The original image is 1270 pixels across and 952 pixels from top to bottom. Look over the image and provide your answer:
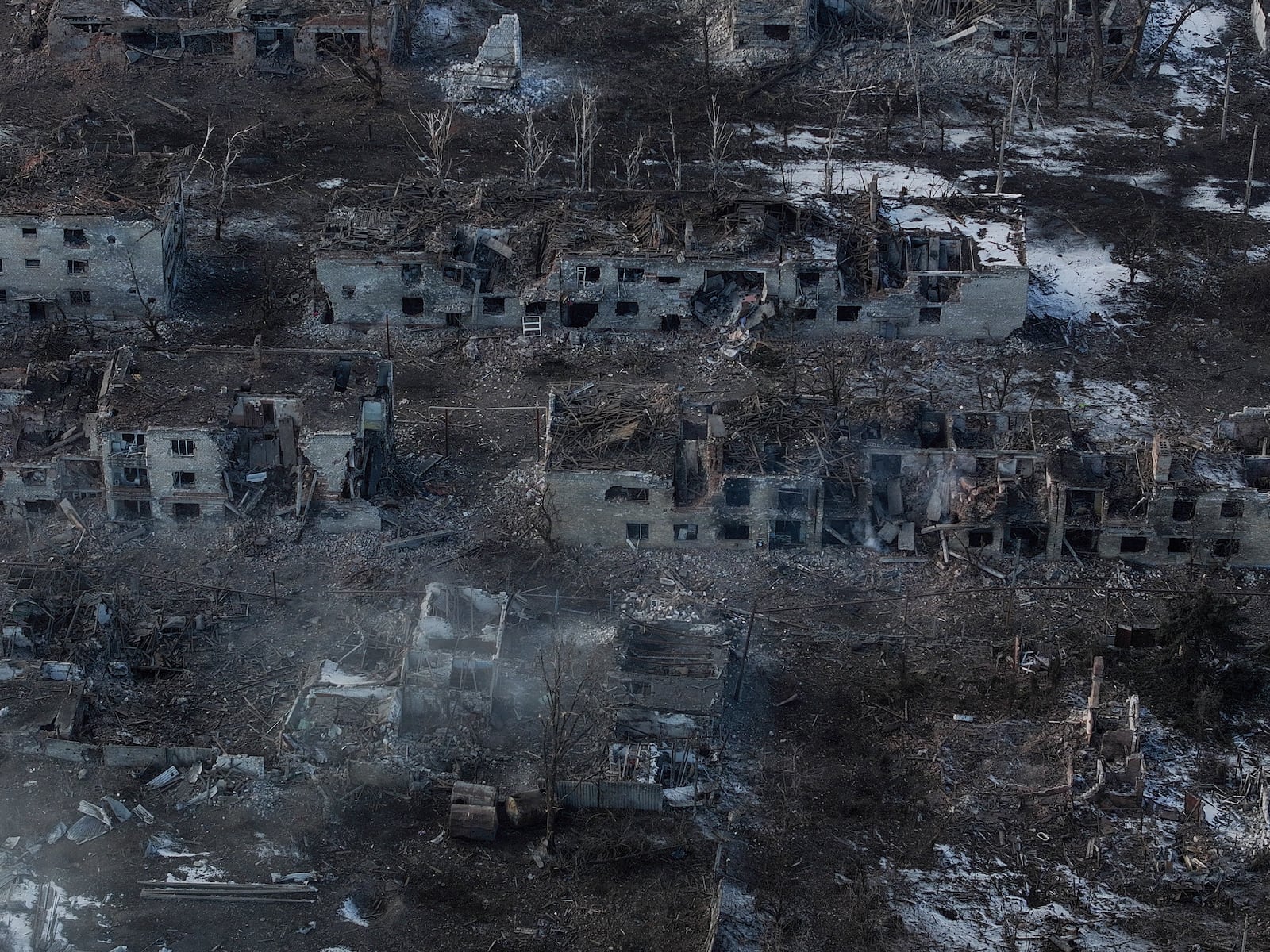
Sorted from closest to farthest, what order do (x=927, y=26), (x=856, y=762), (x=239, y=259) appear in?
(x=856, y=762) < (x=239, y=259) < (x=927, y=26)

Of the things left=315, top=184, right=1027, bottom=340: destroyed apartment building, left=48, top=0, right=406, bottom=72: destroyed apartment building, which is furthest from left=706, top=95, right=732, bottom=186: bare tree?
left=48, top=0, right=406, bottom=72: destroyed apartment building

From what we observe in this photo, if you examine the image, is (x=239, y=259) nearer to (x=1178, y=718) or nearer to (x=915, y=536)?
(x=915, y=536)

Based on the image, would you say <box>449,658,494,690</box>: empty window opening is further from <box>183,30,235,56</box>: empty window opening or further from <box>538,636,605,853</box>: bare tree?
<box>183,30,235,56</box>: empty window opening

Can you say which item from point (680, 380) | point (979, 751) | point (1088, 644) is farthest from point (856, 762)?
point (680, 380)

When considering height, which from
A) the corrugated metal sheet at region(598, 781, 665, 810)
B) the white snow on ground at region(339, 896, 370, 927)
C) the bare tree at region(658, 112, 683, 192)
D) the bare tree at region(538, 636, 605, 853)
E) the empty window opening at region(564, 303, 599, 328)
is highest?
the bare tree at region(658, 112, 683, 192)

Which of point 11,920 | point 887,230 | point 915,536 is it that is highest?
point 887,230

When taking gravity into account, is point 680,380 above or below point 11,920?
above
